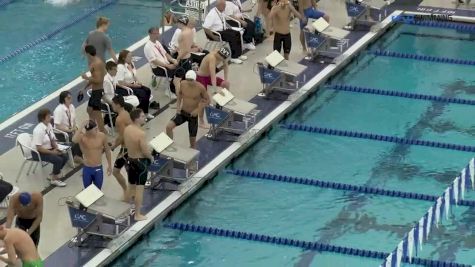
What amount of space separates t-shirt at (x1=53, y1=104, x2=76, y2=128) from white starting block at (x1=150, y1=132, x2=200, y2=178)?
1.08 metres

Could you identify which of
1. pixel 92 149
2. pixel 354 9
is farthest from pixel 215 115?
pixel 354 9

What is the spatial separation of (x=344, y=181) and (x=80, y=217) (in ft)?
11.6

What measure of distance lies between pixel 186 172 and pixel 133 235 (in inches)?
61.3

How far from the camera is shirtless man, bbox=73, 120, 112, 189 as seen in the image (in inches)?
482

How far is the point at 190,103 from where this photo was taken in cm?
1390

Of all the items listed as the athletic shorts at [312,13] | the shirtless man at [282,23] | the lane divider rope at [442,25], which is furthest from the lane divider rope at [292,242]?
the lane divider rope at [442,25]

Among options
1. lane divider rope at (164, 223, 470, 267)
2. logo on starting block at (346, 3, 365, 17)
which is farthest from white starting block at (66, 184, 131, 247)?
logo on starting block at (346, 3, 365, 17)

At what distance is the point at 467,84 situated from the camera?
17.1 meters

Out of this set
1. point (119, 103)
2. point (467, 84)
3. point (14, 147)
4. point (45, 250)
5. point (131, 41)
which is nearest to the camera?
point (45, 250)

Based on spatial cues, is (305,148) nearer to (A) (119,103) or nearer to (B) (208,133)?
(B) (208,133)

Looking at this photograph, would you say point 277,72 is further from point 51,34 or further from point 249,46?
point 51,34

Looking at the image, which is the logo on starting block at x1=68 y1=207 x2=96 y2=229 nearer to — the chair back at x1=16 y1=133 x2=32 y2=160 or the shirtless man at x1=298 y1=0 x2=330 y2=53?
the chair back at x1=16 y1=133 x2=32 y2=160

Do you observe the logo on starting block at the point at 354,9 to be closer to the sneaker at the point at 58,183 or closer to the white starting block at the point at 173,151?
the white starting block at the point at 173,151

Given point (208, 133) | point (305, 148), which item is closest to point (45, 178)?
point (208, 133)
